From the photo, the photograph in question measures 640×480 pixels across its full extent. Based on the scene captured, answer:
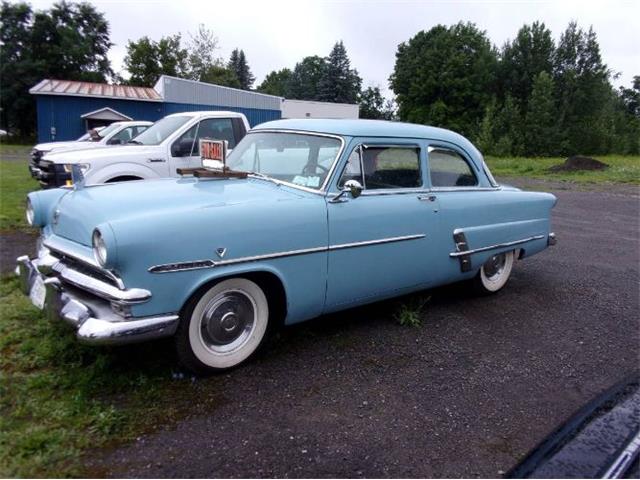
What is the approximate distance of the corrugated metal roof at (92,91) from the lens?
76.3 feet

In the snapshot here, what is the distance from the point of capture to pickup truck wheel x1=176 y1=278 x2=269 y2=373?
2963 millimetres

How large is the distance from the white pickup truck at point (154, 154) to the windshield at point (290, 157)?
2.84 m

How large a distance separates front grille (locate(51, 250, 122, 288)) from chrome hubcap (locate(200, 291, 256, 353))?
0.57 meters

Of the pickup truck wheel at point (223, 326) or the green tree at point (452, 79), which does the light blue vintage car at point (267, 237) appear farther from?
the green tree at point (452, 79)

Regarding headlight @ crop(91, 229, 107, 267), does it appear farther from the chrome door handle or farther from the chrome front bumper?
the chrome door handle

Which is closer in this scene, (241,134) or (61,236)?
(61,236)

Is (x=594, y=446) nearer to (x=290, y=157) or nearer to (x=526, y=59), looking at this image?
(x=290, y=157)

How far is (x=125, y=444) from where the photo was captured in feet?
7.96

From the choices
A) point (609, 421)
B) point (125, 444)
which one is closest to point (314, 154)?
point (125, 444)

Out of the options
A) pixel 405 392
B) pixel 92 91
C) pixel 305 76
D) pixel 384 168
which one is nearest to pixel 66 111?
pixel 92 91

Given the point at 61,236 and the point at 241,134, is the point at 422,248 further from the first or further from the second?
the point at 241,134

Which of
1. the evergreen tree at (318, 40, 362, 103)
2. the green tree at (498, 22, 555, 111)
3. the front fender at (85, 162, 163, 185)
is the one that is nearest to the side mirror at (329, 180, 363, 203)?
the front fender at (85, 162, 163, 185)

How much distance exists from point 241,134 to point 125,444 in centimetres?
611

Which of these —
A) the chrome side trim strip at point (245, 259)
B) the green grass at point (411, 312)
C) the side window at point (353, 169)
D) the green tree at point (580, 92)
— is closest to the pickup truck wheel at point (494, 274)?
the green grass at point (411, 312)
